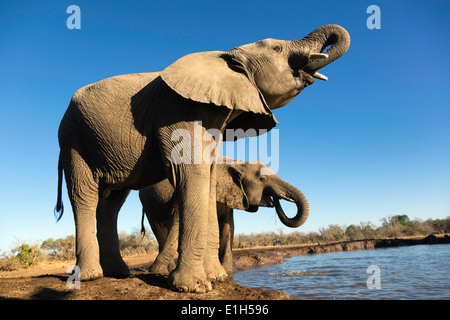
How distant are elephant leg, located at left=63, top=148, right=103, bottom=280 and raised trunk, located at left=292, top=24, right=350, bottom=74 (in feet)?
11.3

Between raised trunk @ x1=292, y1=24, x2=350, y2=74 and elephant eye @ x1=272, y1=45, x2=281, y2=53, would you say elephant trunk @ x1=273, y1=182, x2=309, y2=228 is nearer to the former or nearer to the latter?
raised trunk @ x1=292, y1=24, x2=350, y2=74

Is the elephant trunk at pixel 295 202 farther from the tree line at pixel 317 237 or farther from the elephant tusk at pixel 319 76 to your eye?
the tree line at pixel 317 237

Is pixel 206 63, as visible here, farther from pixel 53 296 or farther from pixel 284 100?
pixel 53 296

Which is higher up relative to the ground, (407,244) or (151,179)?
(151,179)

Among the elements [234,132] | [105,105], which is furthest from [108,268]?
[234,132]

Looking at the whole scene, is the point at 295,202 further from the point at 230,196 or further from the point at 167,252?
the point at 167,252

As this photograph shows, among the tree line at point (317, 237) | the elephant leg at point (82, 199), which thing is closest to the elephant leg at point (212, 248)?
the elephant leg at point (82, 199)

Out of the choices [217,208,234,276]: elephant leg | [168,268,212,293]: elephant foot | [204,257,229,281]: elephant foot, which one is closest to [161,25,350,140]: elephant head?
[168,268,212,293]: elephant foot

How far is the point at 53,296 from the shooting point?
13.6 ft

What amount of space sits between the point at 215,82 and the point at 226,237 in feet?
14.7

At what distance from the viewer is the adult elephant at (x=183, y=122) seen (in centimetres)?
425

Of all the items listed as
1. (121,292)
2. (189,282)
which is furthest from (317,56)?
(121,292)
